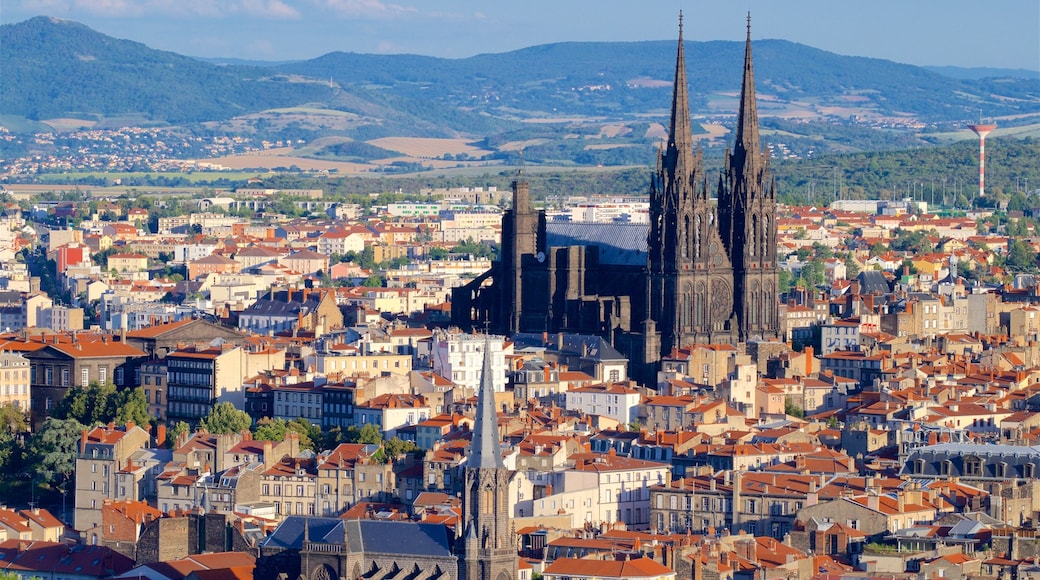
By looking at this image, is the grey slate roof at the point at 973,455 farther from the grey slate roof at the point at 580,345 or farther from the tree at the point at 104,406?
the grey slate roof at the point at 580,345

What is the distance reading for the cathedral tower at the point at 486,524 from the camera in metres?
64.7

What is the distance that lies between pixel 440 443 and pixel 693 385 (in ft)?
60.4

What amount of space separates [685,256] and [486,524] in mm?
47039

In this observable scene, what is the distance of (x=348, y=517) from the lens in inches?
2904

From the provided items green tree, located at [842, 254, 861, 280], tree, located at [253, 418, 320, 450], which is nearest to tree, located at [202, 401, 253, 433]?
tree, located at [253, 418, 320, 450]

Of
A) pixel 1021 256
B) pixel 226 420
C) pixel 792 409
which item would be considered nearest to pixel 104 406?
pixel 226 420

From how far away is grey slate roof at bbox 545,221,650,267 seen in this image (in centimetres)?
11525

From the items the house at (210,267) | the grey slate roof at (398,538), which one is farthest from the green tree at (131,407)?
the house at (210,267)

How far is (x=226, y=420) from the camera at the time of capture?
93.5 meters

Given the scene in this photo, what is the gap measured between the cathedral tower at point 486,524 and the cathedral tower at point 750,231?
46.8m

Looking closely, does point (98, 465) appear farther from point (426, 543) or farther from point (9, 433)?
point (426, 543)

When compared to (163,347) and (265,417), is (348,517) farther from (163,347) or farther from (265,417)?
(163,347)

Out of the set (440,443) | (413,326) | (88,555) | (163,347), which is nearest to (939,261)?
(413,326)

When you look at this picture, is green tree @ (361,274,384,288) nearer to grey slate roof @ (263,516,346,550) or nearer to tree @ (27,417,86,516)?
tree @ (27,417,86,516)
